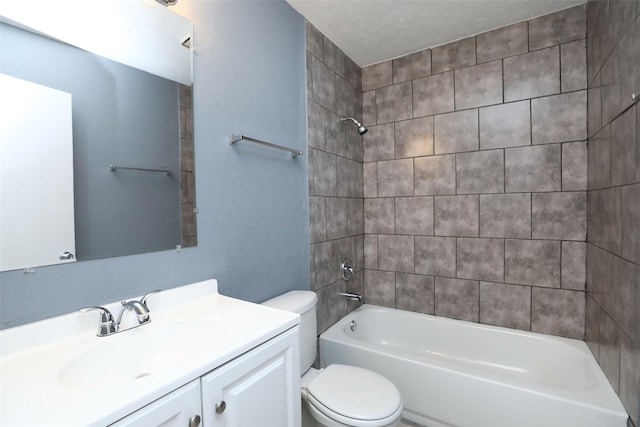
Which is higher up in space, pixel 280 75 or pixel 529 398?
pixel 280 75

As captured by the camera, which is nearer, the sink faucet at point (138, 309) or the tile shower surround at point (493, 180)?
the sink faucet at point (138, 309)

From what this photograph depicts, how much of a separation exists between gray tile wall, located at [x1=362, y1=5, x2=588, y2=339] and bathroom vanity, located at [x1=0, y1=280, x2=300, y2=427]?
162 cm

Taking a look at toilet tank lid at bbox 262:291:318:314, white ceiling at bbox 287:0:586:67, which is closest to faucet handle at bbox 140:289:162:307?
toilet tank lid at bbox 262:291:318:314

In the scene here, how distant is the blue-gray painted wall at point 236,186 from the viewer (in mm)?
958

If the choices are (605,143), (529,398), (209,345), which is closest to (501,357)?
(529,398)

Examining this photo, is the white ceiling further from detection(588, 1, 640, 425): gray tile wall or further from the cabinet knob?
the cabinet knob

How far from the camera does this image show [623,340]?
4.16 feet

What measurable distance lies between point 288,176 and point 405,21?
130 cm

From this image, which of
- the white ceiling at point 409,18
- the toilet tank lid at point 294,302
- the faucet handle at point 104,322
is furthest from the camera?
the white ceiling at point 409,18

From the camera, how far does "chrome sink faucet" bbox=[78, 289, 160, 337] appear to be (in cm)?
93

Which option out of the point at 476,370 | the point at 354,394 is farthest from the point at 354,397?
the point at 476,370

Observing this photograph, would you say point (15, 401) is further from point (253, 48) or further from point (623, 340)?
point (623, 340)

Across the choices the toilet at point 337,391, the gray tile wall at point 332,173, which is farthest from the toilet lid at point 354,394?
the gray tile wall at point 332,173

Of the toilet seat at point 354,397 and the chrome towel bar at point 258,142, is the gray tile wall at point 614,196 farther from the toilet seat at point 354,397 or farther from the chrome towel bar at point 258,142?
the chrome towel bar at point 258,142
